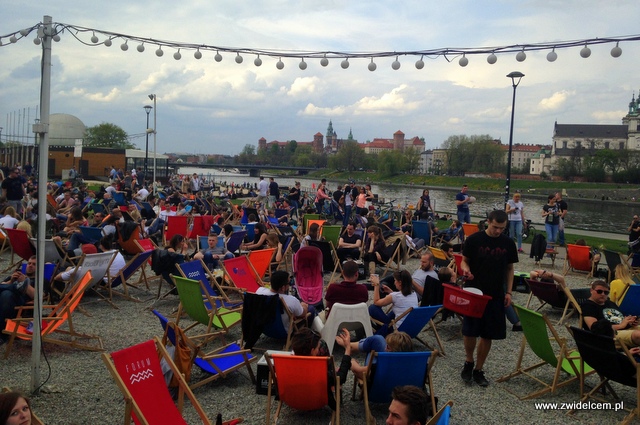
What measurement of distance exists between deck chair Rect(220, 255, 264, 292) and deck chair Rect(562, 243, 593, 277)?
6.15m

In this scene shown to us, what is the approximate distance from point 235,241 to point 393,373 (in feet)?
19.1

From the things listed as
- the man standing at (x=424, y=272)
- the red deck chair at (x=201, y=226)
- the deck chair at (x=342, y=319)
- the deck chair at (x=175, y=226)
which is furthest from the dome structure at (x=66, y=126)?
the deck chair at (x=342, y=319)

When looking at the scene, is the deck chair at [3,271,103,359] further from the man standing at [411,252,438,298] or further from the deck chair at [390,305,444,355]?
the man standing at [411,252,438,298]

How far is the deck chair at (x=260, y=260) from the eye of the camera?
25.2 feet

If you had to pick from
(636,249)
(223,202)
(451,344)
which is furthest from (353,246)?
(223,202)

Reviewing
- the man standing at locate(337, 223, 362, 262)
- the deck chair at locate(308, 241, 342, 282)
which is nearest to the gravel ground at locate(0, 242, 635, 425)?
the deck chair at locate(308, 241, 342, 282)

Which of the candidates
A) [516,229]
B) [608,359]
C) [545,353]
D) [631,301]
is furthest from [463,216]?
[608,359]

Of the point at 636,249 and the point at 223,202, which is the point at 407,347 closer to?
the point at 636,249

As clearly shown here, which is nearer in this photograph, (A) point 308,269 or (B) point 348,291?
(B) point 348,291

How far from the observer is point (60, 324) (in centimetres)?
519

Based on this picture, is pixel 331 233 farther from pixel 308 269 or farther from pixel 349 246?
pixel 308 269

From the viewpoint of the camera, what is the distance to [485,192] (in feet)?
221

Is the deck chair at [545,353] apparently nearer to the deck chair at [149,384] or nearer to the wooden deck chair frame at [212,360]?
the wooden deck chair frame at [212,360]

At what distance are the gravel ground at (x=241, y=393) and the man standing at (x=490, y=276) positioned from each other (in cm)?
38
